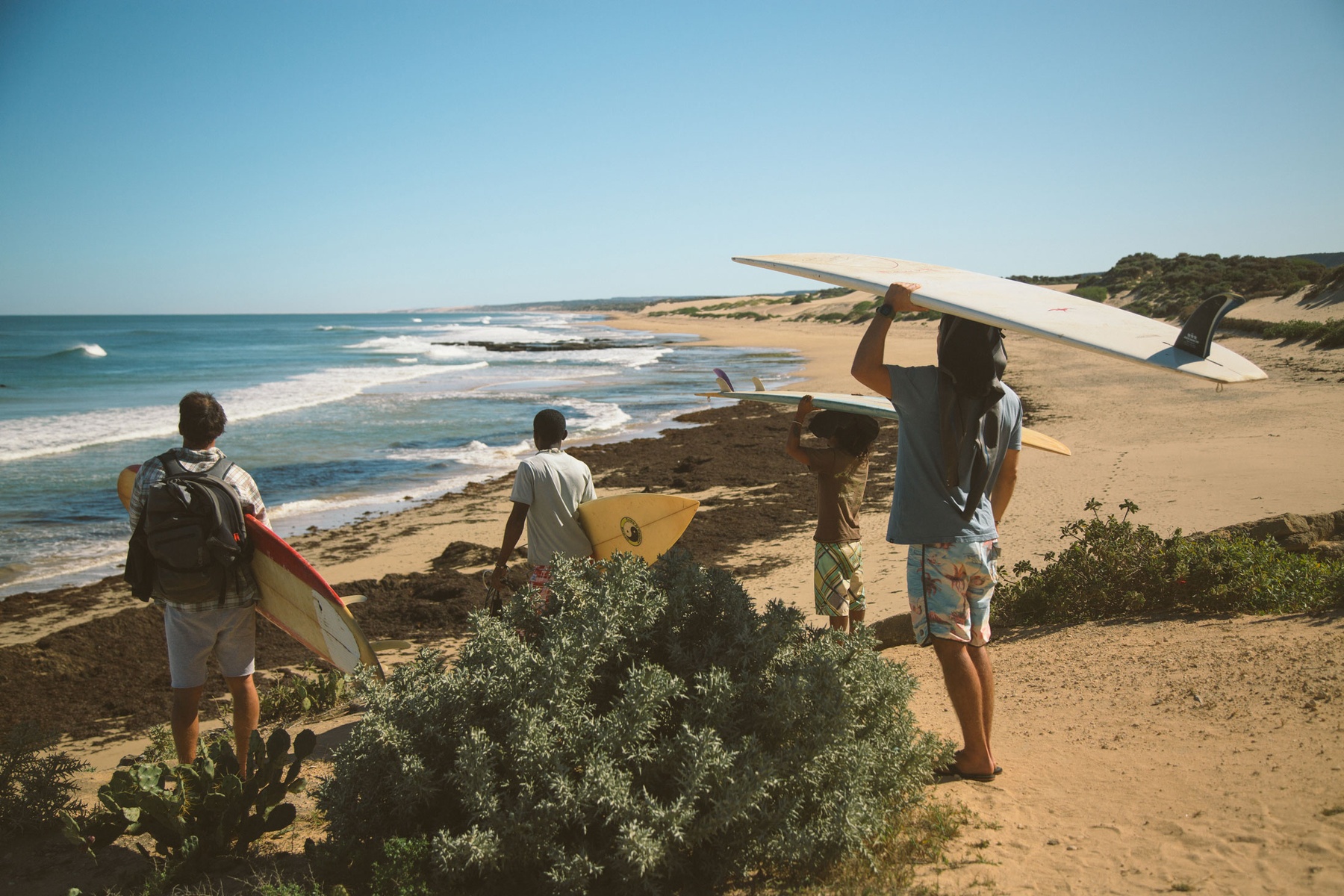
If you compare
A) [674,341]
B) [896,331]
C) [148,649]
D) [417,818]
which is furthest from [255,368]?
[417,818]

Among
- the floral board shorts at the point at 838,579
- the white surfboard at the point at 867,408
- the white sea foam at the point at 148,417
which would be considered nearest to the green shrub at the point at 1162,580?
the white surfboard at the point at 867,408

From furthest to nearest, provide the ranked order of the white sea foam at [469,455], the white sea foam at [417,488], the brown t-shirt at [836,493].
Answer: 1. the white sea foam at [469,455]
2. the white sea foam at [417,488]
3. the brown t-shirt at [836,493]

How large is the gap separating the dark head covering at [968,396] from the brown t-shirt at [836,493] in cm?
127

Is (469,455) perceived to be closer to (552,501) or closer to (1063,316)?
(552,501)

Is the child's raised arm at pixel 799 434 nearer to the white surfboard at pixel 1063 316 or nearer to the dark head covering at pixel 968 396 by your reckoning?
the white surfboard at pixel 1063 316

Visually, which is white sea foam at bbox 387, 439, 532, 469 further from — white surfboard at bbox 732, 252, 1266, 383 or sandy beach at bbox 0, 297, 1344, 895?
white surfboard at bbox 732, 252, 1266, 383

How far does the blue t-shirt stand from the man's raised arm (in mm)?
43

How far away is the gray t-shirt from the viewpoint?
13.5 ft

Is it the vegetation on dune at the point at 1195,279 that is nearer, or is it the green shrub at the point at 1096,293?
the vegetation on dune at the point at 1195,279

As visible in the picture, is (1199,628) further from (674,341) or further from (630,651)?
(674,341)

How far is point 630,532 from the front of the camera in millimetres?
4332

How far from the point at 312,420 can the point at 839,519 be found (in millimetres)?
19912

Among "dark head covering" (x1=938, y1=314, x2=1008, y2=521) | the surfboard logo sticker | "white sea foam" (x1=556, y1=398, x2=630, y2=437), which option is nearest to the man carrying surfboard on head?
"dark head covering" (x1=938, y1=314, x2=1008, y2=521)

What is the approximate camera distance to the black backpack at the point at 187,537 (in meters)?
3.50
